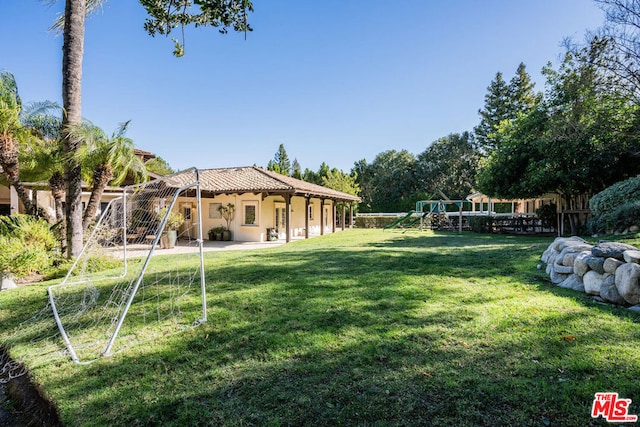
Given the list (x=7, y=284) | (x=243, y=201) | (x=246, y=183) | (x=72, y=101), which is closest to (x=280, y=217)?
(x=243, y=201)

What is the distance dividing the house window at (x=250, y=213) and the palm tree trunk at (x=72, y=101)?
826 cm

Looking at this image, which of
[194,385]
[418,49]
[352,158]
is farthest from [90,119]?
[352,158]

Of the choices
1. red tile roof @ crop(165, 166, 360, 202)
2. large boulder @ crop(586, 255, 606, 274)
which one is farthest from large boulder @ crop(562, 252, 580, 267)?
red tile roof @ crop(165, 166, 360, 202)

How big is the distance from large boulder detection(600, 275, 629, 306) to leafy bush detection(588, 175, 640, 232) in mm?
6298

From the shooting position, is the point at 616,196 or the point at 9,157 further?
the point at 616,196

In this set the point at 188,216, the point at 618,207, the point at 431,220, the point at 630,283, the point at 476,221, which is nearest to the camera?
the point at 630,283

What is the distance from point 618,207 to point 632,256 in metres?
7.30

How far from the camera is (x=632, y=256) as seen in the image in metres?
3.96

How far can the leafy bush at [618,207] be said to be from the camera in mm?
8656

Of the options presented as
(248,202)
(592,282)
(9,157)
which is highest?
(9,157)

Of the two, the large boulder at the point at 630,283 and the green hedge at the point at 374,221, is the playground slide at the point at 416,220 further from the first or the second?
the large boulder at the point at 630,283

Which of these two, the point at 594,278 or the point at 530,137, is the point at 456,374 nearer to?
the point at 594,278

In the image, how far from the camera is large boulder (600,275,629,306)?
13.0 ft

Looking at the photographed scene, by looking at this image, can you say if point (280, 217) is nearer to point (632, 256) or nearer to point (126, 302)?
point (126, 302)
